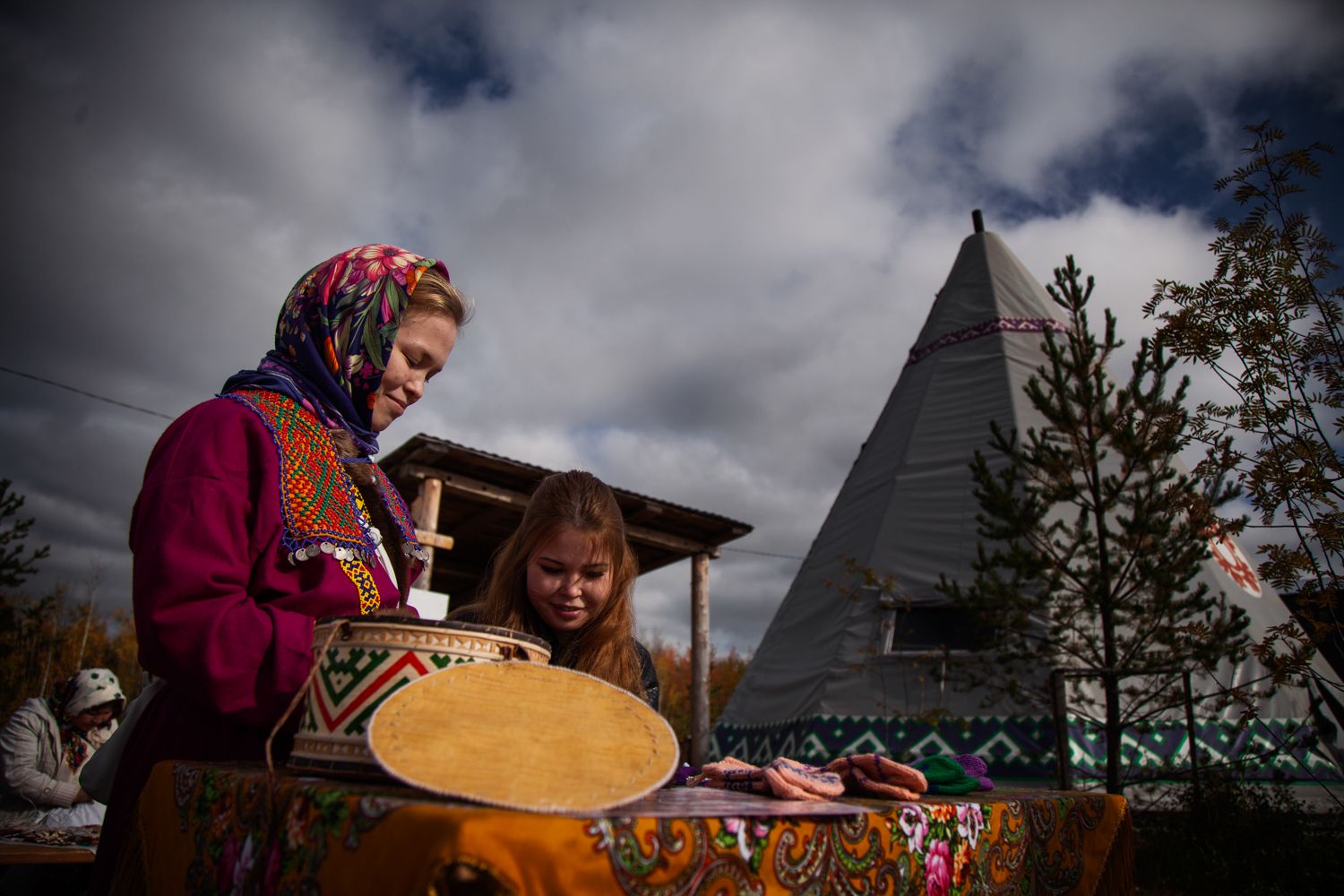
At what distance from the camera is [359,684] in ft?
2.56

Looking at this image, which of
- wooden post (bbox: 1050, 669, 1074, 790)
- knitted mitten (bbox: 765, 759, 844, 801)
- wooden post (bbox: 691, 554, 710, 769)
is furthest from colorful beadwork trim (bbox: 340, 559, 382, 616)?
wooden post (bbox: 691, 554, 710, 769)

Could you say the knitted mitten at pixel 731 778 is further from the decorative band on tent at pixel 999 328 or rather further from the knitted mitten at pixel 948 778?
the decorative band on tent at pixel 999 328

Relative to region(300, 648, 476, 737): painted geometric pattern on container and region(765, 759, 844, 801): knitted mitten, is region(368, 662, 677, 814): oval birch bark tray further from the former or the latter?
region(765, 759, 844, 801): knitted mitten

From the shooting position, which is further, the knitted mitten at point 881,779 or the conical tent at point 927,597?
the conical tent at point 927,597

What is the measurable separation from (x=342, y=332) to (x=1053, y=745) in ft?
19.9

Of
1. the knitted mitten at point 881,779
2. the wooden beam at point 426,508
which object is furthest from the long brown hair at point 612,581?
the wooden beam at point 426,508

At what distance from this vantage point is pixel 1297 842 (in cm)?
412

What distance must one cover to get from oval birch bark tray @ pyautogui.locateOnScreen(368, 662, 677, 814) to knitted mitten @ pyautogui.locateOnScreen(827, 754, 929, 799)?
450 mm

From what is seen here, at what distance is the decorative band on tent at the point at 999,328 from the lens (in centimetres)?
852

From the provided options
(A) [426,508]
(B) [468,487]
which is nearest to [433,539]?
(A) [426,508]

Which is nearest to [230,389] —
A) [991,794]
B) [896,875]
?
[896,875]

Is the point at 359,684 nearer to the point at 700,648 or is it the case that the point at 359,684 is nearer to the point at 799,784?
the point at 799,784

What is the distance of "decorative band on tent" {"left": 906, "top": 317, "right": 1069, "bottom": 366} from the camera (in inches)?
336

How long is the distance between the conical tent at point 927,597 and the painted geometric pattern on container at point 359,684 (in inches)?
231
